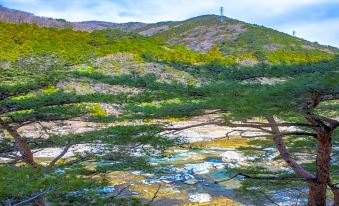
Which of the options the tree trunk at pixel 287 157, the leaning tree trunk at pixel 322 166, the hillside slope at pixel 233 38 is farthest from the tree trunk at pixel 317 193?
the hillside slope at pixel 233 38

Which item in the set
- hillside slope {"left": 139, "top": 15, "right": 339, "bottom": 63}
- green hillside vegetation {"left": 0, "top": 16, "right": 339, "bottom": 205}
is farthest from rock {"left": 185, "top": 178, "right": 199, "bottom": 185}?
hillside slope {"left": 139, "top": 15, "right": 339, "bottom": 63}

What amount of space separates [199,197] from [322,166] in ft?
17.6

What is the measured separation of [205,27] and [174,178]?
2817cm

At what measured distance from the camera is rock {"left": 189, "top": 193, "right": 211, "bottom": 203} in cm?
1095

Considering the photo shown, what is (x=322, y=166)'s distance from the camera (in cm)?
616

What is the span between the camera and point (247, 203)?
1078cm

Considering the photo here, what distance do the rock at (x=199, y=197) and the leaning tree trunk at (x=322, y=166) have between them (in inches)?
188

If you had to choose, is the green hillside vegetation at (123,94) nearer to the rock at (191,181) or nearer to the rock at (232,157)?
the rock at (191,181)

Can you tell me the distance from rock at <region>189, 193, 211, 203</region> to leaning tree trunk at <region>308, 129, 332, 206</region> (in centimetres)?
478

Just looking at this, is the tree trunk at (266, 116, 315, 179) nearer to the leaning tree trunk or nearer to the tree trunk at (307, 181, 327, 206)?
the tree trunk at (307, 181, 327, 206)

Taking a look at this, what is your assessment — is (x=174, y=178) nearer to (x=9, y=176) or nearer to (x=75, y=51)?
(x=75, y=51)

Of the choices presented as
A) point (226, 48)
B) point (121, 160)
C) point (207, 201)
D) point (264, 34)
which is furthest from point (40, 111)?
point (264, 34)

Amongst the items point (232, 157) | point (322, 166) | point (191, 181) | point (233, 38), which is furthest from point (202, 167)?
point (233, 38)

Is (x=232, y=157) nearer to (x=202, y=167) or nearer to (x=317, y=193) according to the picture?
(x=202, y=167)
